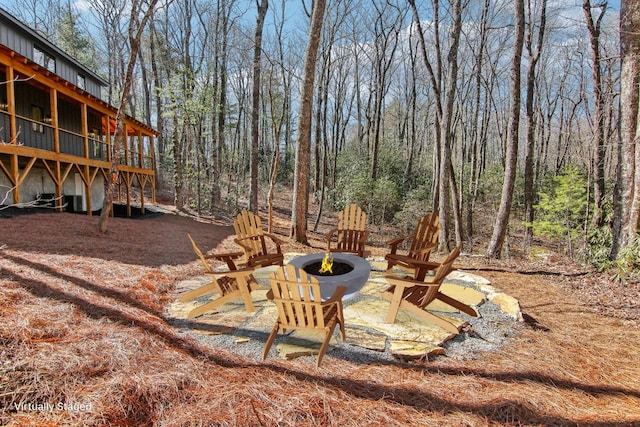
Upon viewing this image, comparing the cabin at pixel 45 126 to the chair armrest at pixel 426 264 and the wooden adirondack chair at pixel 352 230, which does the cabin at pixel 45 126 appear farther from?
the chair armrest at pixel 426 264

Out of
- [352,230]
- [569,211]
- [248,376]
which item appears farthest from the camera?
[569,211]

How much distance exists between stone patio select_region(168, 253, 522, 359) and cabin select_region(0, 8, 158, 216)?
5.63 meters

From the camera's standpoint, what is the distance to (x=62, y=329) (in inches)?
96.9

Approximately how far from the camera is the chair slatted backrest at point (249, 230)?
4.33 metres

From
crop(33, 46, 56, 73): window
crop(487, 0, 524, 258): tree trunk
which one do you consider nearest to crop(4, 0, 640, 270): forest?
crop(487, 0, 524, 258): tree trunk

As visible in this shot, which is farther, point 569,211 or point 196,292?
point 569,211

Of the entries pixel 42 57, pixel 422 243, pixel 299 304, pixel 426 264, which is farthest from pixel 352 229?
pixel 42 57

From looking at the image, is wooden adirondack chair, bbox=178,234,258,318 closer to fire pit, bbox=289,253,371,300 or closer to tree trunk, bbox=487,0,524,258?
fire pit, bbox=289,253,371,300

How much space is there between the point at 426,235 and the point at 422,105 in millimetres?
23216

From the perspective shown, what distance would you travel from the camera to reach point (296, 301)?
7.84 ft

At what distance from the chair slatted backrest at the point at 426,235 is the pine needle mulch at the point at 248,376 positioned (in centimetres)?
128

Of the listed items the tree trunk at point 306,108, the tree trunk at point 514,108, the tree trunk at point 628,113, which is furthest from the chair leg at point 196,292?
the tree trunk at point 628,113

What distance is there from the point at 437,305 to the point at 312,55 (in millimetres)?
5785

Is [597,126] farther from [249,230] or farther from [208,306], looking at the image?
[208,306]
